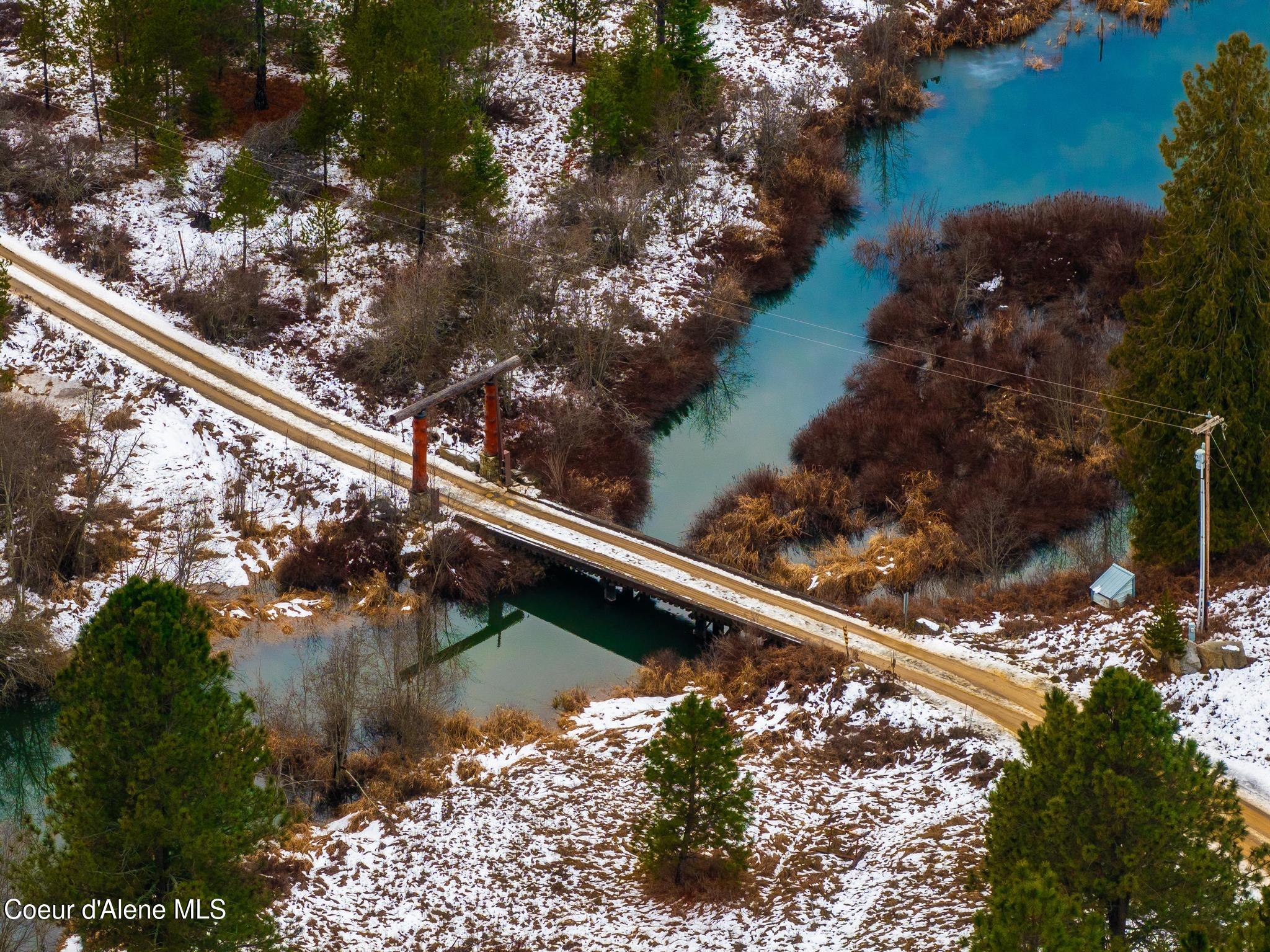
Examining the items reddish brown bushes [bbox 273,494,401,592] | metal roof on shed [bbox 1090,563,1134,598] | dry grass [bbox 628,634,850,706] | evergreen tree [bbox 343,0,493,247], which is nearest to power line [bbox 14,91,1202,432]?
evergreen tree [bbox 343,0,493,247]

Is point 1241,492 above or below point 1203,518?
above

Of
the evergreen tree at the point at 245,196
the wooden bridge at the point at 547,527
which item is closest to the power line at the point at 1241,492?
the wooden bridge at the point at 547,527

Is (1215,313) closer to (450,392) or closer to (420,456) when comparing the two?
(450,392)

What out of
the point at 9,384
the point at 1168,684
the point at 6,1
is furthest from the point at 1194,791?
the point at 6,1

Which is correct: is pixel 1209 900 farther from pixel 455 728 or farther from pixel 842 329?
pixel 842 329

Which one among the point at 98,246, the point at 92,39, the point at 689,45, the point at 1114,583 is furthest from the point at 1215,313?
the point at 92,39

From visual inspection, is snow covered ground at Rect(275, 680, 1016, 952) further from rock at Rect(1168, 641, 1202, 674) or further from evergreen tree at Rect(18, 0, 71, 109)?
evergreen tree at Rect(18, 0, 71, 109)
